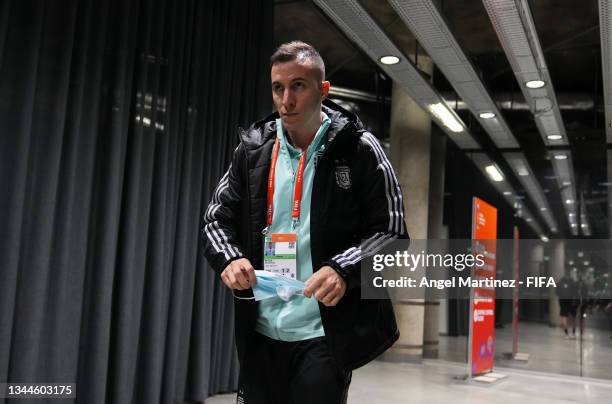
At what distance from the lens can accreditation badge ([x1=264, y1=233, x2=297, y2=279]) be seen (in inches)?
49.4

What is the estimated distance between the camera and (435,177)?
855 cm

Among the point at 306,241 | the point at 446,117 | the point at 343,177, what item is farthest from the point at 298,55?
the point at 446,117

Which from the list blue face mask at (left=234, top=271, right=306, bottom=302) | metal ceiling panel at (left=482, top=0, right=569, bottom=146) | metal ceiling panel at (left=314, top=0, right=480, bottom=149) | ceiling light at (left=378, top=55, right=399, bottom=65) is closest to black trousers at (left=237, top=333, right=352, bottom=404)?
blue face mask at (left=234, top=271, right=306, bottom=302)

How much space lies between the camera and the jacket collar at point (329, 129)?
133 centimetres

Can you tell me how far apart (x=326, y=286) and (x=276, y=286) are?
14 centimetres

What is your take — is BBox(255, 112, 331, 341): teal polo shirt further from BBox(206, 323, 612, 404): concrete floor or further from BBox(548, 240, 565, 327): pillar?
BBox(548, 240, 565, 327): pillar

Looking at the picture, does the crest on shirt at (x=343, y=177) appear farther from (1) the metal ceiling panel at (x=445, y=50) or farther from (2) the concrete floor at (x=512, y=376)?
(2) the concrete floor at (x=512, y=376)

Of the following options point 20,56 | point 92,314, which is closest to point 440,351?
point 92,314

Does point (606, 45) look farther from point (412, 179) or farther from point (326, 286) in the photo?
point (326, 286)

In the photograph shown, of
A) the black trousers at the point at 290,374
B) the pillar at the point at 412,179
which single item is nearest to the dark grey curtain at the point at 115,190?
the black trousers at the point at 290,374

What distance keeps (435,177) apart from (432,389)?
3.51 m

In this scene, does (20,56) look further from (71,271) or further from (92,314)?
(92,314)

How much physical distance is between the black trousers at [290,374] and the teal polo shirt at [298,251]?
23 mm

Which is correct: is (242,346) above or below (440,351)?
above
